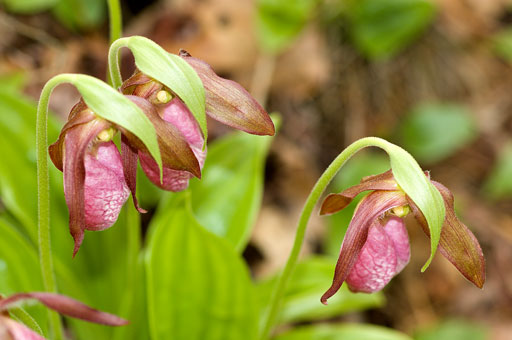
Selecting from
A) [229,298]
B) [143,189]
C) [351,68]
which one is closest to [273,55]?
[351,68]

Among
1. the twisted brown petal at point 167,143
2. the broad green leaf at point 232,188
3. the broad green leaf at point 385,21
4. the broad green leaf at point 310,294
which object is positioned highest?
the twisted brown petal at point 167,143

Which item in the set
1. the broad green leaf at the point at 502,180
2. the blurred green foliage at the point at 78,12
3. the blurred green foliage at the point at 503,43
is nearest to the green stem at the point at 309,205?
the blurred green foliage at the point at 78,12

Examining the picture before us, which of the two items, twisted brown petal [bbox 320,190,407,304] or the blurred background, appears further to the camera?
the blurred background

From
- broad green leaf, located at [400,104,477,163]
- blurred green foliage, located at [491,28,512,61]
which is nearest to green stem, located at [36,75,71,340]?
broad green leaf, located at [400,104,477,163]

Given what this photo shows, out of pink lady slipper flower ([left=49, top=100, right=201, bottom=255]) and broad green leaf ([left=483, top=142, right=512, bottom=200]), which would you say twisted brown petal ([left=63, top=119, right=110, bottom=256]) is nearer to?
pink lady slipper flower ([left=49, top=100, right=201, bottom=255])

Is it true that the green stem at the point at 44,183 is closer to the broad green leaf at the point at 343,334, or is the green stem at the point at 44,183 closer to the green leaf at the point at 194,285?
the green leaf at the point at 194,285

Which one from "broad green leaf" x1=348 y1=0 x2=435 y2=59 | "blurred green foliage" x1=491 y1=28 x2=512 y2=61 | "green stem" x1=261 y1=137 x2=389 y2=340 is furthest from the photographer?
"blurred green foliage" x1=491 y1=28 x2=512 y2=61

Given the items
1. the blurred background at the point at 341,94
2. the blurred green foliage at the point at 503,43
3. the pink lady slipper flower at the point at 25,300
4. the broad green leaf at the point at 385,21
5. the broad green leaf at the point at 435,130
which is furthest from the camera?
the blurred green foliage at the point at 503,43
